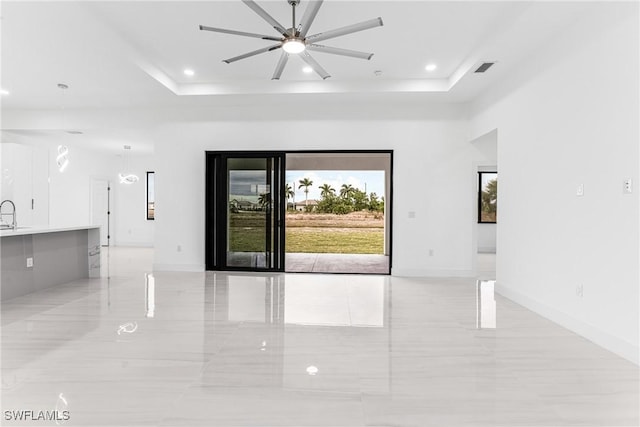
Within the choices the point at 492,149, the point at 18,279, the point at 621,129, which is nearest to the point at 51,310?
the point at 18,279

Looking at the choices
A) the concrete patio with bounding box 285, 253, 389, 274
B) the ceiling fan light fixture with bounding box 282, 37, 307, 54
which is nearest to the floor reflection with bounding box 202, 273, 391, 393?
the concrete patio with bounding box 285, 253, 389, 274

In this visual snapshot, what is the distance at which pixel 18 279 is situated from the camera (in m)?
4.67

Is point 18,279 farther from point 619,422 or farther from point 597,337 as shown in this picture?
point 597,337

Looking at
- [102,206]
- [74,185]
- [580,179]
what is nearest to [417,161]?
[580,179]

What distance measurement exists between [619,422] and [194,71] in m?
6.01

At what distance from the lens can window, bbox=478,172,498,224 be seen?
10000mm

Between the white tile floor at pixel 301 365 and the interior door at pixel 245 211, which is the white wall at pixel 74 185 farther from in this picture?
the white tile floor at pixel 301 365

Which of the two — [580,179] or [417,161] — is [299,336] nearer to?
[580,179]

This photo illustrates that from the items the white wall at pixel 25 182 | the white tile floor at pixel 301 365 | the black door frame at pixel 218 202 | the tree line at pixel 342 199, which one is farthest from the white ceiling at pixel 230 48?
the tree line at pixel 342 199

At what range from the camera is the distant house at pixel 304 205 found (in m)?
14.2

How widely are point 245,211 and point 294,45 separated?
12.4ft

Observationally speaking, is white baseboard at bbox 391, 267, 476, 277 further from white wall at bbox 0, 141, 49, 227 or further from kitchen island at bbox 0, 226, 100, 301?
white wall at bbox 0, 141, 49, 227

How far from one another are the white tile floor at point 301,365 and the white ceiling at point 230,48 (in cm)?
309

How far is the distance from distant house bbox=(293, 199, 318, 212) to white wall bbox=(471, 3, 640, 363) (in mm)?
9628
